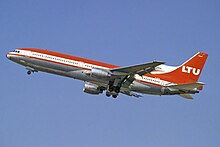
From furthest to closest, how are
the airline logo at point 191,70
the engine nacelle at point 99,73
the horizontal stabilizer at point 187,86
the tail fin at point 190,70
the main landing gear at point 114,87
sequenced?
the airline logo at point 191,70 → the tail fin at point 190,70 → the main landing gear at point 114,87 → the engine nacelle at point 99,73 → the horizontal stabilizer at point 187,86

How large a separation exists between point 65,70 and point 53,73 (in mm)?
1968

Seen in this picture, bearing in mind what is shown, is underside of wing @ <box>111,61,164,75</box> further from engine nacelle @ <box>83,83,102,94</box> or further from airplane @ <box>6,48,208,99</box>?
engine nacelle @ <box>83,83,102,94</box>

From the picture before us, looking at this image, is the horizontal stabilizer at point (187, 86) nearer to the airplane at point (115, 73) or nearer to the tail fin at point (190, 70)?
the airplane at point (115, 73)

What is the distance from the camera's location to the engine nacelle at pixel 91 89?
69312mm

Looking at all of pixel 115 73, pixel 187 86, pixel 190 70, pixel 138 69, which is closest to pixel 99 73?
pixel 115 73

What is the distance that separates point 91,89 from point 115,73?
8232 mm

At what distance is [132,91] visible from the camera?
6562cm

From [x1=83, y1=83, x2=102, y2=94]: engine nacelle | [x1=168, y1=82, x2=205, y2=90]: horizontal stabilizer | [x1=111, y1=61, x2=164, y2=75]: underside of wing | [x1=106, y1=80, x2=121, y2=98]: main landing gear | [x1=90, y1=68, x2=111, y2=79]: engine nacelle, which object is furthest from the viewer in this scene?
[x1=83, y1=83, x2=102, y2=94]: engine nacelle

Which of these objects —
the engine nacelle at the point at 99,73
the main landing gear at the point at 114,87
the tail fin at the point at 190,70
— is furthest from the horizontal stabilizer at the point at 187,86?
the engine nacelle at the point at 99,73

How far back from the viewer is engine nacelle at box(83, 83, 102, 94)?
2729 inches

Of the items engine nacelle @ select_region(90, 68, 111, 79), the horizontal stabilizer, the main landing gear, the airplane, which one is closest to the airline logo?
the airplane

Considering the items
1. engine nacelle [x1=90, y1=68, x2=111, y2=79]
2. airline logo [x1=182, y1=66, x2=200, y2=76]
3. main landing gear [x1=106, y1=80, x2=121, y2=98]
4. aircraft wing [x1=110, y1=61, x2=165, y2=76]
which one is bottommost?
main landing gear [x1=106, y1=80, x2=121, y2=98]

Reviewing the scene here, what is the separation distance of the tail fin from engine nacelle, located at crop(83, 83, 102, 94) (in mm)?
10993

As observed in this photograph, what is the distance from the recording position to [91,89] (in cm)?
6938
